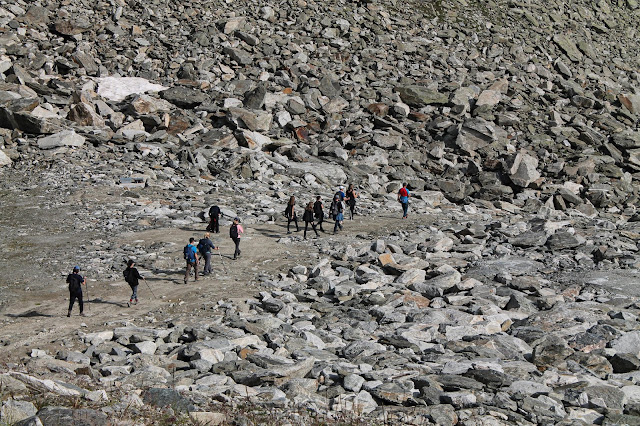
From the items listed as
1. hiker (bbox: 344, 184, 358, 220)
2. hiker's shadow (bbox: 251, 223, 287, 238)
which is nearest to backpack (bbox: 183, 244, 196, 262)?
hiker's shadow (bbox: 251, 223, 287, 238)

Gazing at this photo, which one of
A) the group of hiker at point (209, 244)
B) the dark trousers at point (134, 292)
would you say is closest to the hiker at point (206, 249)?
the group of hiker at point (209, 244)

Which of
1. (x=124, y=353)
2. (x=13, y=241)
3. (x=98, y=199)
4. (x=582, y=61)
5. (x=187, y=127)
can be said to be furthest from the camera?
(x=582, y=61)

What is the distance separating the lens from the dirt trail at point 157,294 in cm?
1351

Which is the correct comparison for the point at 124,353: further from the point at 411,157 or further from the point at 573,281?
the point at 411,157

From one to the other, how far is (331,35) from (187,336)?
3673 cm

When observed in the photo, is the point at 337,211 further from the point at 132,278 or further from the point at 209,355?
the point at 209,355

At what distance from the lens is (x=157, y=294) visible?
16297 millimetres

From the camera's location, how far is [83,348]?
1257 centimetres

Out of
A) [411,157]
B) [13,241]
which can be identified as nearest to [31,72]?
[13,241]

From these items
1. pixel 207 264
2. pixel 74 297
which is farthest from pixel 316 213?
pixel 74 297

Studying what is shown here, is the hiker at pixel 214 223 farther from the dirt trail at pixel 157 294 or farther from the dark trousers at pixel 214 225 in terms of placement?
the dirt trail at pixel 157 294

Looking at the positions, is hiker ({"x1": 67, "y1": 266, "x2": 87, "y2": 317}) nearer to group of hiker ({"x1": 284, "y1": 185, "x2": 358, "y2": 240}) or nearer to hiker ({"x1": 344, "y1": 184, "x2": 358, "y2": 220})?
group of hiker ({"x1": 284, "y1": 185, "x2": 358, "y2": 240})

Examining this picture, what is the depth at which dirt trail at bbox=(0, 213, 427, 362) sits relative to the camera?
44.3 feet

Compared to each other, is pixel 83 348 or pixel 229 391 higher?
pixel 229 391
